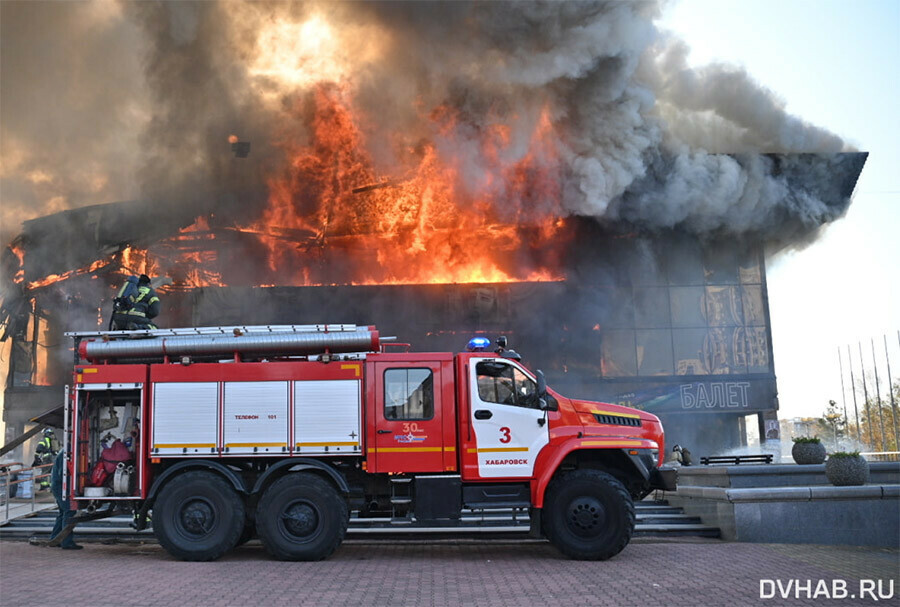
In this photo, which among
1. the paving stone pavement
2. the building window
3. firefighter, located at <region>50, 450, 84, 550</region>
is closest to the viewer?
the paving stone pavement

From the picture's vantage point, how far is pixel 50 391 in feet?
93.4

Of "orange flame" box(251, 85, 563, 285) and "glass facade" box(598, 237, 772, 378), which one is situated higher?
"orange flame" box(251, 85, 563, 285)

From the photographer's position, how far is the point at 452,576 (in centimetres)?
873

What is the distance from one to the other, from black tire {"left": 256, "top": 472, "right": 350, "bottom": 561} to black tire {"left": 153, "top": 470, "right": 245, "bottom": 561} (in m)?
0.43

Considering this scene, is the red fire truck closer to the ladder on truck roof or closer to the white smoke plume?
the ladder on truck roof

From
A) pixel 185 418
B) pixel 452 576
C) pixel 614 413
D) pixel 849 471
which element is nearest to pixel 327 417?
pixel 185 418

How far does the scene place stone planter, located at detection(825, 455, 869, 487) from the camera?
11500 millimetres

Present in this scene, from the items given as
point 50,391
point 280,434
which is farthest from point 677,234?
point 50,391

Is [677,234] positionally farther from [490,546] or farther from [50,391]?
[50,391]

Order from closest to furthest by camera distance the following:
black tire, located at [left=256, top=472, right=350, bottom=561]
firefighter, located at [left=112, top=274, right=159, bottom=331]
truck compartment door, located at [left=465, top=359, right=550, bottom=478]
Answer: black tire, located at [left=256, top=472, right=350, bottom=561] < truck compartment door, located at [left=465, top=359, right=550, bottom=478] < firefighter, located at [left=112, top=274, right=159, bottom=331]

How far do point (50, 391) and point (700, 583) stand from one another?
27.2 metres

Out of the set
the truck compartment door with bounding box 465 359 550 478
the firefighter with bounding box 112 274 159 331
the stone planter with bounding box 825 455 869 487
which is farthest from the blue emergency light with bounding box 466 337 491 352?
the stone planter with bounding box 825 455 869 487

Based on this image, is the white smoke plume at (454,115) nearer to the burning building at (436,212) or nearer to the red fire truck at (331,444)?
the burning building at (436,212)

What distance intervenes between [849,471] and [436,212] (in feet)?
64.4
